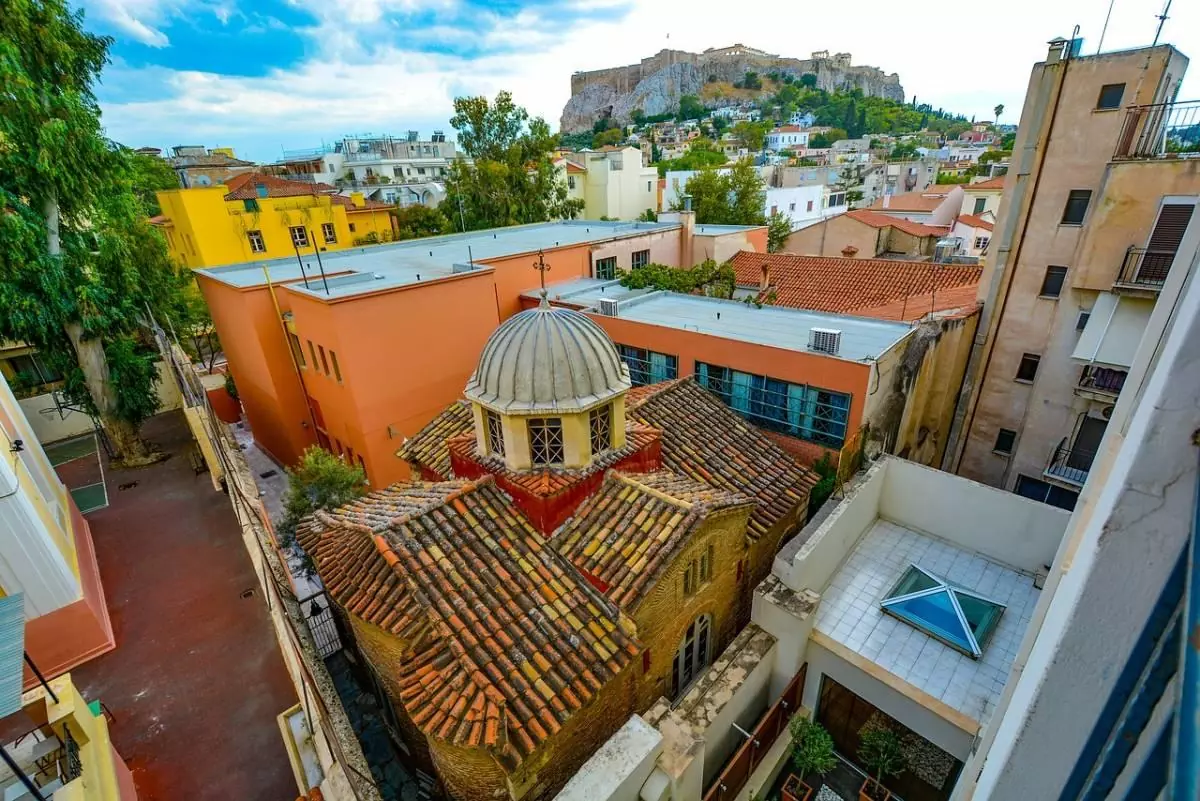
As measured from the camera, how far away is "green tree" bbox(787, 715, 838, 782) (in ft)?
32.4

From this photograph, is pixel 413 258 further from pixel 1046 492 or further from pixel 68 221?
pixel 1046 492

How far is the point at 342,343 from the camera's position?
15766 mm

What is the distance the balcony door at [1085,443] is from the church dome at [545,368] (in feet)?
47.3

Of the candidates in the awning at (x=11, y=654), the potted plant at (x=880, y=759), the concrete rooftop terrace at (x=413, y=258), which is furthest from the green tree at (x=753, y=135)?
the awning at (x=11, y=654)

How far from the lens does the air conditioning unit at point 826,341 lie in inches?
506

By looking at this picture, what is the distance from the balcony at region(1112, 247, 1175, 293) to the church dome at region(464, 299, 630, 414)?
1289cm

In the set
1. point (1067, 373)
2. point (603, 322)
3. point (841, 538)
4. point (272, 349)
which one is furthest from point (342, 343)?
point (1067, 373)

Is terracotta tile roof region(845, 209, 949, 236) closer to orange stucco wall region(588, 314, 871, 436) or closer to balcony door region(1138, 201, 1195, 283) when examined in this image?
balcony door region(1138, 201, 1195, 283)

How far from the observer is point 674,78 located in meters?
163

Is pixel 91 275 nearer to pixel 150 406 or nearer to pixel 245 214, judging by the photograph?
pixel 150 406

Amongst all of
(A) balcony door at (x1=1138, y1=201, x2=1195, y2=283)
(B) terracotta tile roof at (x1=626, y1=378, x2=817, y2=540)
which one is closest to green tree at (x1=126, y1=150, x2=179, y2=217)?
(B) terracotta tile roof at (x1=626, y1=378, x2=817, y2=540)

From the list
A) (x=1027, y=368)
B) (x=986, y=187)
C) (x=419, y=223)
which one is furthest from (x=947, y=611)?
(x=986, y=187)

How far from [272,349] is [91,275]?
5.13 metres

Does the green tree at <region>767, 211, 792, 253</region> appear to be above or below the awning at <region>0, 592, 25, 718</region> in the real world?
below
